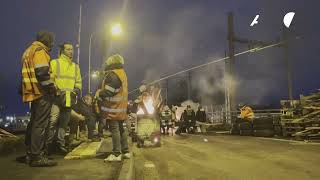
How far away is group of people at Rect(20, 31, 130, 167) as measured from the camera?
6.32 metres

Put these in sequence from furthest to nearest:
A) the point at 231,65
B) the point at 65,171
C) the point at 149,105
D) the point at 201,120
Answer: the point at 231,65 < the point at 201,120 < the point at 149,105 < the point at 65,171

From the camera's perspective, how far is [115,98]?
7754mm

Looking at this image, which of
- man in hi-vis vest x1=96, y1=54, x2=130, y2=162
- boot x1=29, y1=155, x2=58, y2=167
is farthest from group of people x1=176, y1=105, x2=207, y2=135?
boot x1=29, y1=155, x2=58, y2=167

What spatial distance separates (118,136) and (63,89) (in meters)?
1.41

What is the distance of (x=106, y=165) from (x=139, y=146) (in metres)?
6.20

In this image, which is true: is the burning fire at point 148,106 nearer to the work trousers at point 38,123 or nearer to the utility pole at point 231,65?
the work trousers at point 38,123

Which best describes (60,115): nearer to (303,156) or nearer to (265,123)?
(303,156)

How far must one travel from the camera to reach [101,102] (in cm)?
779

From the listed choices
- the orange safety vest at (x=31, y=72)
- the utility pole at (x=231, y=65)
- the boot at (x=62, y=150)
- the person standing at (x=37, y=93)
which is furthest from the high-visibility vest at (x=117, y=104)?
the utility pole at (x=231, y=65)

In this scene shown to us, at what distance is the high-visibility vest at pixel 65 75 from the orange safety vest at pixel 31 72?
4.54 ft

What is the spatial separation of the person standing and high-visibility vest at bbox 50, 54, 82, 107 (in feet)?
4.32

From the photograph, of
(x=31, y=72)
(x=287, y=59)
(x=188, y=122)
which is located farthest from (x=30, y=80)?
(x=287, y=59)

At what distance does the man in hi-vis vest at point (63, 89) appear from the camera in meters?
7.75

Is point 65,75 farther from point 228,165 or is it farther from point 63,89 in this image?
point 228,165
